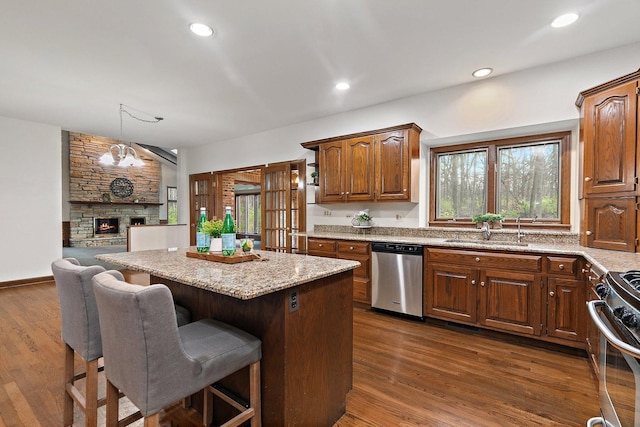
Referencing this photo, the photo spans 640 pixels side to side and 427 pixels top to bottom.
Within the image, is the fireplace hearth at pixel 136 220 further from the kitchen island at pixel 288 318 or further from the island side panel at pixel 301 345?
the island side panel at pixel 301 345

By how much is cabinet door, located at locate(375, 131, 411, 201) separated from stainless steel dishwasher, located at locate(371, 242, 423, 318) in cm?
66

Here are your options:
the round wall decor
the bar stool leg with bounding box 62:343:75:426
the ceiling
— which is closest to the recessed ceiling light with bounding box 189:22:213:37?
the ceiling

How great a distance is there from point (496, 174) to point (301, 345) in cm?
317

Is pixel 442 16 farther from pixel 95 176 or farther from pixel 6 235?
pixel 95 176

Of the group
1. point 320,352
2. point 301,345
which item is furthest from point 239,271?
point 320,352

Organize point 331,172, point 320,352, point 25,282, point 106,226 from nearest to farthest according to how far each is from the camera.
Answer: point 320,352 < point 331,172 < point 25,282 < point 106,226

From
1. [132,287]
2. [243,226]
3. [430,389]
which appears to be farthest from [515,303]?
[243,226]

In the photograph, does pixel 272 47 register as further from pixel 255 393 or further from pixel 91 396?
pixel 91 396

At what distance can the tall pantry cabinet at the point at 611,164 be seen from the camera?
2.30 m

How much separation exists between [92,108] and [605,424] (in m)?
5.76

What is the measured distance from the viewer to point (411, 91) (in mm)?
3658

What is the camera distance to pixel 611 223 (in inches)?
97.2

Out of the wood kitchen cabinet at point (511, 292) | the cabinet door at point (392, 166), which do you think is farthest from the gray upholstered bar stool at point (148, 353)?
the cabinet door at point (392, 166)

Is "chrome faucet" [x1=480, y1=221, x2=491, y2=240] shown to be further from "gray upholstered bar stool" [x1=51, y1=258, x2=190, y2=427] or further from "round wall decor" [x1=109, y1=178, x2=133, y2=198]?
"round wall decor" [x1=109, y1=178, x2=133, y2=198]
